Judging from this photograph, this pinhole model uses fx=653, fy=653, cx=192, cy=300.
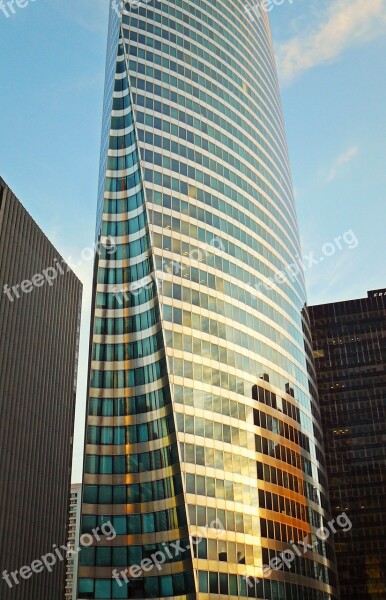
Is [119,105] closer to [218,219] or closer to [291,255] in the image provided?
[218,219]

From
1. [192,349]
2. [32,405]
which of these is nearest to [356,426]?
[192,349]

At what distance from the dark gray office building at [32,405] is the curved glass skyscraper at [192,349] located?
14.7m

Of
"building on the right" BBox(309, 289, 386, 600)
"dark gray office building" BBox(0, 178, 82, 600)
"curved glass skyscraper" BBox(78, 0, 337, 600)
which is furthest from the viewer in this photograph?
"building on the right" BBox(309, 289, 386, 600)

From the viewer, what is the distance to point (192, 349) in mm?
80375

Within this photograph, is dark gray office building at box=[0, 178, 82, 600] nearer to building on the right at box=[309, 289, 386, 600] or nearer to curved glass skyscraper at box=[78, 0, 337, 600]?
curved glass skyscraper at box=[78, 0, 337, 600]

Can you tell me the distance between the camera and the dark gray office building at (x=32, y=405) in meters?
52.1

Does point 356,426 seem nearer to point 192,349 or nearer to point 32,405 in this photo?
point 192,349

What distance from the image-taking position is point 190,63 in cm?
9894

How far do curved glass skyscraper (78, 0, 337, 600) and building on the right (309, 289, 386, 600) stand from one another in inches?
1772

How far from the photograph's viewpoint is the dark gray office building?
52.1 meters

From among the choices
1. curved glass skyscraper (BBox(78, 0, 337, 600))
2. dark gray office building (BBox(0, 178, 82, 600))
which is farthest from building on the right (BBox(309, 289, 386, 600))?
dark gray office building (BBox(0, 178, 82, 600))

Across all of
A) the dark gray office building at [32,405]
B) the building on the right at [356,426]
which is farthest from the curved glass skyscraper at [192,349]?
the building on the right at [356,426]

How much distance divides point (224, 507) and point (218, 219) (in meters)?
39.1

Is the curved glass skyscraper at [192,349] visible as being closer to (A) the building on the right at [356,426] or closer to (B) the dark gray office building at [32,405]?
(B) the dark gray office building at [32,405]
